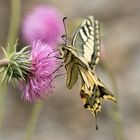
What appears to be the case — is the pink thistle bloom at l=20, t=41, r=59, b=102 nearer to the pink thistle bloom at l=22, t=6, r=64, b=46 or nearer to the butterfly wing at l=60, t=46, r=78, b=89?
the butterfly wing at l=60, t=46, r=78, b=89

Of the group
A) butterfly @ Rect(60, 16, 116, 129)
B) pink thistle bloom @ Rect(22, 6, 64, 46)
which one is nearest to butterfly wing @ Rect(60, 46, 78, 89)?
butterfly @ Rect(60, 16, 116, 129)

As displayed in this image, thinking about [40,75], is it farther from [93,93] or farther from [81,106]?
[81,106]

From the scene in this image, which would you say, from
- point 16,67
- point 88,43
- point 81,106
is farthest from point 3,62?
point 81,106

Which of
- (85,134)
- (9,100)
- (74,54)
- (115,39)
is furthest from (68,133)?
(74,54)

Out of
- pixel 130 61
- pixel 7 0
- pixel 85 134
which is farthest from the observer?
pixel 7 0

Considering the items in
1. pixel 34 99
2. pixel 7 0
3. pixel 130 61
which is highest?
pixel 7 0

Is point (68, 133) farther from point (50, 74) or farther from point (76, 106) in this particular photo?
point (50, 74)

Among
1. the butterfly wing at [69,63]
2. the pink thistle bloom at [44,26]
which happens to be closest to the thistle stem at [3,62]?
the butterfly wing at [69,63]
